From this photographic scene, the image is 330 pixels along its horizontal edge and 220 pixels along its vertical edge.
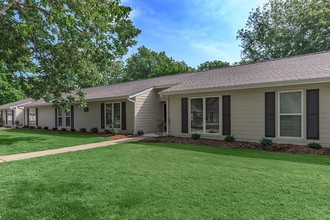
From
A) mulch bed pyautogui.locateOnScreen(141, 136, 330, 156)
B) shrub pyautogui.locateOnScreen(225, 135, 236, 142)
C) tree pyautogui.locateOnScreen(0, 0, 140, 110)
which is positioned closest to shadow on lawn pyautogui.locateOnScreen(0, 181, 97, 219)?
tree pyautogui.locateOnScreen(0, 0, 140, 110)

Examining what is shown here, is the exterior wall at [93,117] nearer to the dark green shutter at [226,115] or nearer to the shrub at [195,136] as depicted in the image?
the shrub at [195,136]

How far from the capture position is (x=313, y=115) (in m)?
8.51

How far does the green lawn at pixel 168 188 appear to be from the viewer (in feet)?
11.3

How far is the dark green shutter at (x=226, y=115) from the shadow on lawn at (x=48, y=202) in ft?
24.8

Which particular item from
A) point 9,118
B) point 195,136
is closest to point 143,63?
point 9,118

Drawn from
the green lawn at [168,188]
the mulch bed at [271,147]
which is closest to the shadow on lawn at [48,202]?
the green lawn at [168,188]

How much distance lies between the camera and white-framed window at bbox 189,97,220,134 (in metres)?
11.2

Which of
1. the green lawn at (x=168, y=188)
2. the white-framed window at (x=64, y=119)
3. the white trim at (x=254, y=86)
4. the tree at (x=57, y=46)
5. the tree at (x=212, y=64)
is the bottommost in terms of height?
the green lawn at (x=168, y=188)

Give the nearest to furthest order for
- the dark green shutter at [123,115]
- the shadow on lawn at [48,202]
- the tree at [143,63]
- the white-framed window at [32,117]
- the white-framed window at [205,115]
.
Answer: the shadow on lawn at [48,202]
the white-framed window at [205,115]
the dark green shutter at [123,115]
the white-framed window at [32,117]
the tree at [143,63]

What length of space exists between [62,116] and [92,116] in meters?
4.58

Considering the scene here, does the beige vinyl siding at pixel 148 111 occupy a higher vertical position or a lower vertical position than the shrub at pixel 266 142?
higher

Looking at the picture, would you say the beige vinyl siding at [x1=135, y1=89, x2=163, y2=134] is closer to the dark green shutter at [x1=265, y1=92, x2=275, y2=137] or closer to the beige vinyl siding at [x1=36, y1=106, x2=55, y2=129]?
the dark green shutter at [x1=265, y1=92, x2=275, y2=137]

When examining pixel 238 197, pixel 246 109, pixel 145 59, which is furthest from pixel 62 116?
pixel 145 59

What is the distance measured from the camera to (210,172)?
5.41 meters
